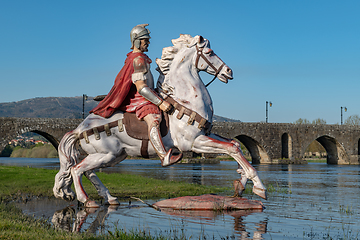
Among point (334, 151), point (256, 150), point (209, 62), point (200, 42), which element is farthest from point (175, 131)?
point (334, 151)

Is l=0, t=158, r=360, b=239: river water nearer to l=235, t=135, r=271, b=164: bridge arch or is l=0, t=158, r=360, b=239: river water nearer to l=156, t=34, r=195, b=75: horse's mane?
l=156, t=34, r=195, b=75: horse's mane

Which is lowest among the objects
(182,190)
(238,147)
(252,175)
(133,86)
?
(182,190)

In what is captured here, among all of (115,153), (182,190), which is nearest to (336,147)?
(182,190)

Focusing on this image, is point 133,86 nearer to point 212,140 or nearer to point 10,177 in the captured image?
point 212,140

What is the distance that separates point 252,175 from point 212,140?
728 millimetres

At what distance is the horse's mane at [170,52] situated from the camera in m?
5.95

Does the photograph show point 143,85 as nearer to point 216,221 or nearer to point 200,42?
point 200,42

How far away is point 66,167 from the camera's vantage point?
5.89 meters

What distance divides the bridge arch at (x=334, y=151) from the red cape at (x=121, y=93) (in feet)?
146

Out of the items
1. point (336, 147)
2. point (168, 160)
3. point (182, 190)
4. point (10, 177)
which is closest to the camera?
point (168, 160)

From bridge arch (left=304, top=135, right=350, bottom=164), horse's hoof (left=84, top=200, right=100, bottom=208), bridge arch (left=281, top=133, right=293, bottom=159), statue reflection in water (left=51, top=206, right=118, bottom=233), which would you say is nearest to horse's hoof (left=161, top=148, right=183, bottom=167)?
statue reflection in water (left=51, top=206, right=118, bottom=233)

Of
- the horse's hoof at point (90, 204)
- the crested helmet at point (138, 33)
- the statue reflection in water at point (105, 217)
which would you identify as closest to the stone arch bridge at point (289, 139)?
the crested helmet at point (138, 33)

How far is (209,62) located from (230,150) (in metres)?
1.37

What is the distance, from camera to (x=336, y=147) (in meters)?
47.6
